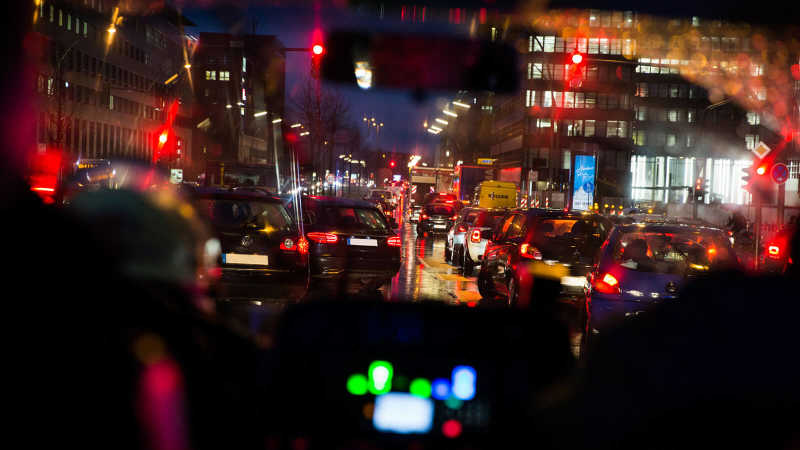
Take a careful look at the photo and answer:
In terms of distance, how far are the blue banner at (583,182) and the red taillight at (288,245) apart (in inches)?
1148

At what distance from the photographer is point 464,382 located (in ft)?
9.55

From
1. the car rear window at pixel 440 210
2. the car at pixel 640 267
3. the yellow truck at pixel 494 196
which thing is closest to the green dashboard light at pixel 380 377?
the car at pixel 640 267

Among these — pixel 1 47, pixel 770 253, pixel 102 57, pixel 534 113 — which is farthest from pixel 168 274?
pixel 534 113

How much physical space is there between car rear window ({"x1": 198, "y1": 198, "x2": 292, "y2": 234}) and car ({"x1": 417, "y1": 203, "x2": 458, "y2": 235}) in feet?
99.2

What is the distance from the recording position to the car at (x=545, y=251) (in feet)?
45.4

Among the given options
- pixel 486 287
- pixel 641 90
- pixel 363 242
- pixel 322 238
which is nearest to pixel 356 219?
pixel 363 242

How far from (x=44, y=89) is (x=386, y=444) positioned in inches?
2645

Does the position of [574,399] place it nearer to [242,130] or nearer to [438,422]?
[438,422]

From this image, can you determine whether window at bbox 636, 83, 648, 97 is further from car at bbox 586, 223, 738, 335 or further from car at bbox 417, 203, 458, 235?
car at bbox 586, 223, 738, 335

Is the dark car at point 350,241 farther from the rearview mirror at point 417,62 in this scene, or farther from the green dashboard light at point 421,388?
the green dashboard light at point 421,388

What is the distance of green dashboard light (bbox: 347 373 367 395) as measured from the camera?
113 inches

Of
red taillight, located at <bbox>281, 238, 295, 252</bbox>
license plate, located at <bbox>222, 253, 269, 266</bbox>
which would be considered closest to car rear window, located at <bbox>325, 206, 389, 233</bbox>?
red taillight, located at <bbox>281, 238, 295, 252</bbox>

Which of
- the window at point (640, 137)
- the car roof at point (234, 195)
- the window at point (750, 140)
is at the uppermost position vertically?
the window at point (750, 140)

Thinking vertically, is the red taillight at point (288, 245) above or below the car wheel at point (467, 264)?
above
